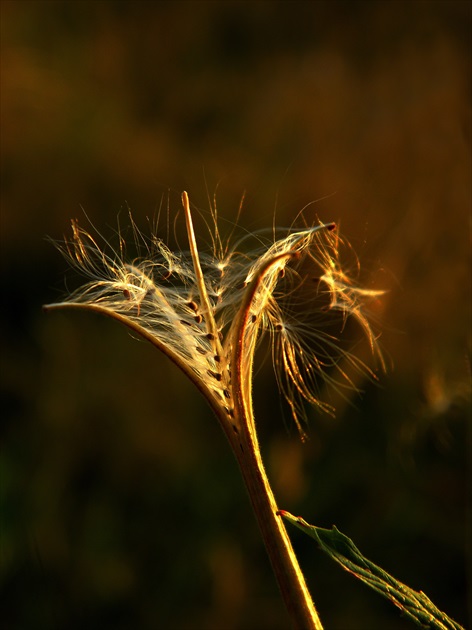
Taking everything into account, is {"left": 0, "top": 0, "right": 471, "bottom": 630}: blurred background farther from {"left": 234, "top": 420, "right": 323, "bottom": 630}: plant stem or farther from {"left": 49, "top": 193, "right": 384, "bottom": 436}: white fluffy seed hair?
{"left": 234, "top": 420, "right": 323, "bottom": 630}: plant stem

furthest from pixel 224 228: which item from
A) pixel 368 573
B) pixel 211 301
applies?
pixel 368 573

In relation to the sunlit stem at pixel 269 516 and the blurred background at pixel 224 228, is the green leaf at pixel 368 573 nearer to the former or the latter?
the sunlit stem at pixel 269 516

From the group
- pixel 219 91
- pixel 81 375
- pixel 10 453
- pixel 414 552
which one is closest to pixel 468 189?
pixel 219 91

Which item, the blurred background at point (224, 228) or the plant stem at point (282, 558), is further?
the blurred background at point (224, 228)

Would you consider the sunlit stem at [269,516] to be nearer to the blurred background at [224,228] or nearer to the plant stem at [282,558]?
the plant stem at [282,558]

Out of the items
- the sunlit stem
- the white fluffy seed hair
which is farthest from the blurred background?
the sunlit stem

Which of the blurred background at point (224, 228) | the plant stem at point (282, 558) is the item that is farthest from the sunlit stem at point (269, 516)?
the blurred background at point (224, 228)

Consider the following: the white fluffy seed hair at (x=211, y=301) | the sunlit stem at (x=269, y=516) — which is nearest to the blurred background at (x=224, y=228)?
the white fluffy seed hair at (x=211, y=301)

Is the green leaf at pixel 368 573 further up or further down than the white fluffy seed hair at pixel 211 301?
further down
